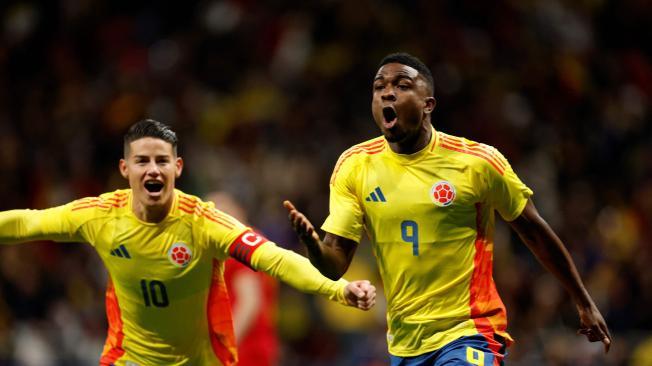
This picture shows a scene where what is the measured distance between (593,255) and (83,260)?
5.18 m

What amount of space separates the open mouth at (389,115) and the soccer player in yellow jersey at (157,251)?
1001mm

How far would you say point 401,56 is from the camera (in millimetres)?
6199

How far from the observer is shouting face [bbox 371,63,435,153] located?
609 cm

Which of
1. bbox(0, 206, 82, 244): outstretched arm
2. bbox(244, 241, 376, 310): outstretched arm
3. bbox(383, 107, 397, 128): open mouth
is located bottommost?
bbox(244, 241, 376, 310): outstretched arm

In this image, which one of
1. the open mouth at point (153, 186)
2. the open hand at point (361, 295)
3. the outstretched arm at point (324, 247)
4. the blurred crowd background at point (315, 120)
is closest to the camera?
the outstretched arm at point (324, 247)

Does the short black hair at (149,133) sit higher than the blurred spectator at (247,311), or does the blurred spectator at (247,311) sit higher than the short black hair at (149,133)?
the short black hair at (149,133)

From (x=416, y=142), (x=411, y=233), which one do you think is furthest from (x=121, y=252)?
(x=416, y=142)

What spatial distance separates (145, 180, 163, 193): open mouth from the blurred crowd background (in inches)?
166

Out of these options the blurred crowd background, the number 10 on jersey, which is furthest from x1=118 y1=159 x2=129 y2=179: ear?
the blurred crowd background

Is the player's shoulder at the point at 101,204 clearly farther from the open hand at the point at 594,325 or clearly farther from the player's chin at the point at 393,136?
the open hand at the point at 594,325

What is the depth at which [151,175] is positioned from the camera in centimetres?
659

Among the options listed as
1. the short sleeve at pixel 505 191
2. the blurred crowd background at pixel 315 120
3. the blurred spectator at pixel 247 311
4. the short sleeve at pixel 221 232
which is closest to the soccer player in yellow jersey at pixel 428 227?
Answer: the short sleeve at pixel 505 191

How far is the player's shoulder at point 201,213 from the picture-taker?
6.61 m

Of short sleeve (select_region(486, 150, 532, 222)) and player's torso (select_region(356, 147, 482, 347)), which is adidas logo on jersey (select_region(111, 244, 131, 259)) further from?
short sleeve (select_region(486, 150, 532, 222))
